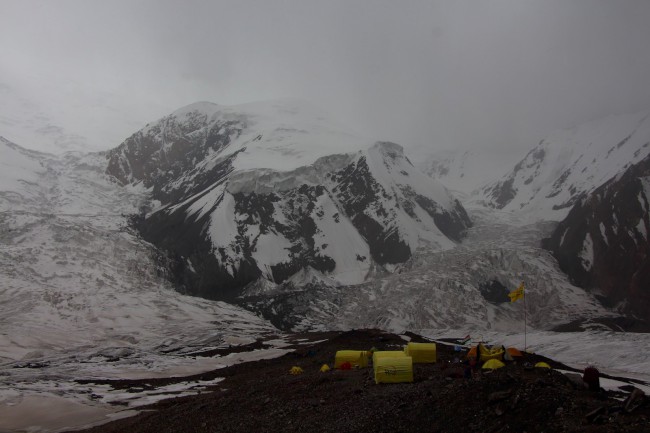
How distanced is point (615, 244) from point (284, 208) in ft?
287

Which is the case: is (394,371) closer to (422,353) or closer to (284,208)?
(422,353)

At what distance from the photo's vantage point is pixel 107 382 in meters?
54.9

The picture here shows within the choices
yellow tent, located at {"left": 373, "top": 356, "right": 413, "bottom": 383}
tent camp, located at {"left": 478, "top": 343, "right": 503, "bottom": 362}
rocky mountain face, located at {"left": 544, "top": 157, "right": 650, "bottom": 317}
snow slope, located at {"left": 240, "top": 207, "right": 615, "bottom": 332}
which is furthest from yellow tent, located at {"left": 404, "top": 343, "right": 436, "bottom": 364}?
rocky mountain face, located at {"left": 544, "top": 157, "right": 650, "bottom": 317}

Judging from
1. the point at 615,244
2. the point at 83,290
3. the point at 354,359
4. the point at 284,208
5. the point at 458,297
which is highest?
the point at 284,208

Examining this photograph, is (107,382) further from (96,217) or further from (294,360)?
(96,217)

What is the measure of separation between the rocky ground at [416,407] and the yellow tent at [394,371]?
1.87 feet

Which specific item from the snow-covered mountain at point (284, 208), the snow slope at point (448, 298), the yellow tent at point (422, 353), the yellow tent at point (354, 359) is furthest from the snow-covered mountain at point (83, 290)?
the yellow tent at point (422, 353)

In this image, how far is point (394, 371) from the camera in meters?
29.7

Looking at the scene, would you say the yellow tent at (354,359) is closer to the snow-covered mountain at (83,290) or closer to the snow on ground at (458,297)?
the snow-covered mountain at (83,290)

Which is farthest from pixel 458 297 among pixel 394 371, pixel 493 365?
pixel 493 365

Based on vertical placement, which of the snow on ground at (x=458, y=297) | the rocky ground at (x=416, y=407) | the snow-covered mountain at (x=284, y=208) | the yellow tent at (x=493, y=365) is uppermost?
the snow-covered mountain at (x=284, y=208)

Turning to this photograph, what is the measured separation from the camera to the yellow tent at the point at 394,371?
97.0ft

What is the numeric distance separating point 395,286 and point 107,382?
249 ft

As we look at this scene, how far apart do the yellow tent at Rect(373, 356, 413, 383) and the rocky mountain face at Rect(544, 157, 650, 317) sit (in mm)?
104921
